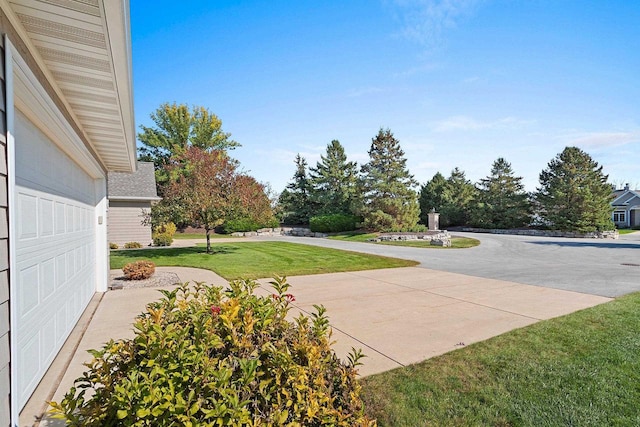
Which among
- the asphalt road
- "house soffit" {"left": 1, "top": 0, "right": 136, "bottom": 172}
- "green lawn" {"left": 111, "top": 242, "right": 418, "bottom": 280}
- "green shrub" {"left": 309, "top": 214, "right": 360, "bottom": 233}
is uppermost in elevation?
"house soffit" {"left": 1, "top": 0, "right": 136, "bottom": 172}

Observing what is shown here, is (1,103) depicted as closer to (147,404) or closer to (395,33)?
(147,404)

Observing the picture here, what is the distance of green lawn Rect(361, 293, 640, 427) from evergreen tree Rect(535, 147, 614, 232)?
93.7 feet

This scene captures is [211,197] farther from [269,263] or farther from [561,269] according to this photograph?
[561,269]

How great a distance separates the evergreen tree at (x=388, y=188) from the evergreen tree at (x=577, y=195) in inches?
482

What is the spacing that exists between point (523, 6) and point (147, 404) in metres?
10.6

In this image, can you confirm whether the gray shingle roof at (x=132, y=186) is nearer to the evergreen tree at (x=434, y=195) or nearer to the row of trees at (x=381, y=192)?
the row of trees at (x=381, y=192)

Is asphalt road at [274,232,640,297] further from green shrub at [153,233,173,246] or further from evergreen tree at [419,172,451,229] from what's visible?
evergreen tree at [419,172,451,229]

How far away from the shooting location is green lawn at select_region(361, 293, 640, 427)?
8.70 ft

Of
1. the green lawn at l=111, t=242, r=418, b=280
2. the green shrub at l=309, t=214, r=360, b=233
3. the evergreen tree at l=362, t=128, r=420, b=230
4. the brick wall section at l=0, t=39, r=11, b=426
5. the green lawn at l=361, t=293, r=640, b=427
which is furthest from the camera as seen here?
the green shrub at l=309, t=214, r=360, b=233

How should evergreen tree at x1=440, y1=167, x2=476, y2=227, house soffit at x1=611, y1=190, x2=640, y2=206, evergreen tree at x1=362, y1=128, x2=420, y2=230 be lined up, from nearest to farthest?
evergreen tree at x1=362, y1=128, x2=420, y2=230 < evergreen tree at x1=440, y1=167, x2=476, y2=227 < house soffit at x1=611, y1=190, x2=640, y2=206

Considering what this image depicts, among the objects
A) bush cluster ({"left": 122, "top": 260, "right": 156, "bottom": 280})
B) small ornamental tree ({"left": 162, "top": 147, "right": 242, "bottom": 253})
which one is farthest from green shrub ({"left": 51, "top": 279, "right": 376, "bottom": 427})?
small ornamental tree ({"left": 162, "top": 147, "right": 242, "bottom": 253})

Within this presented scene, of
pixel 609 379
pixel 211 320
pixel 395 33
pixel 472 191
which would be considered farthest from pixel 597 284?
pixel 472 191

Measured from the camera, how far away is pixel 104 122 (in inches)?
189

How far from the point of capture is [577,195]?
2722 centimetres
